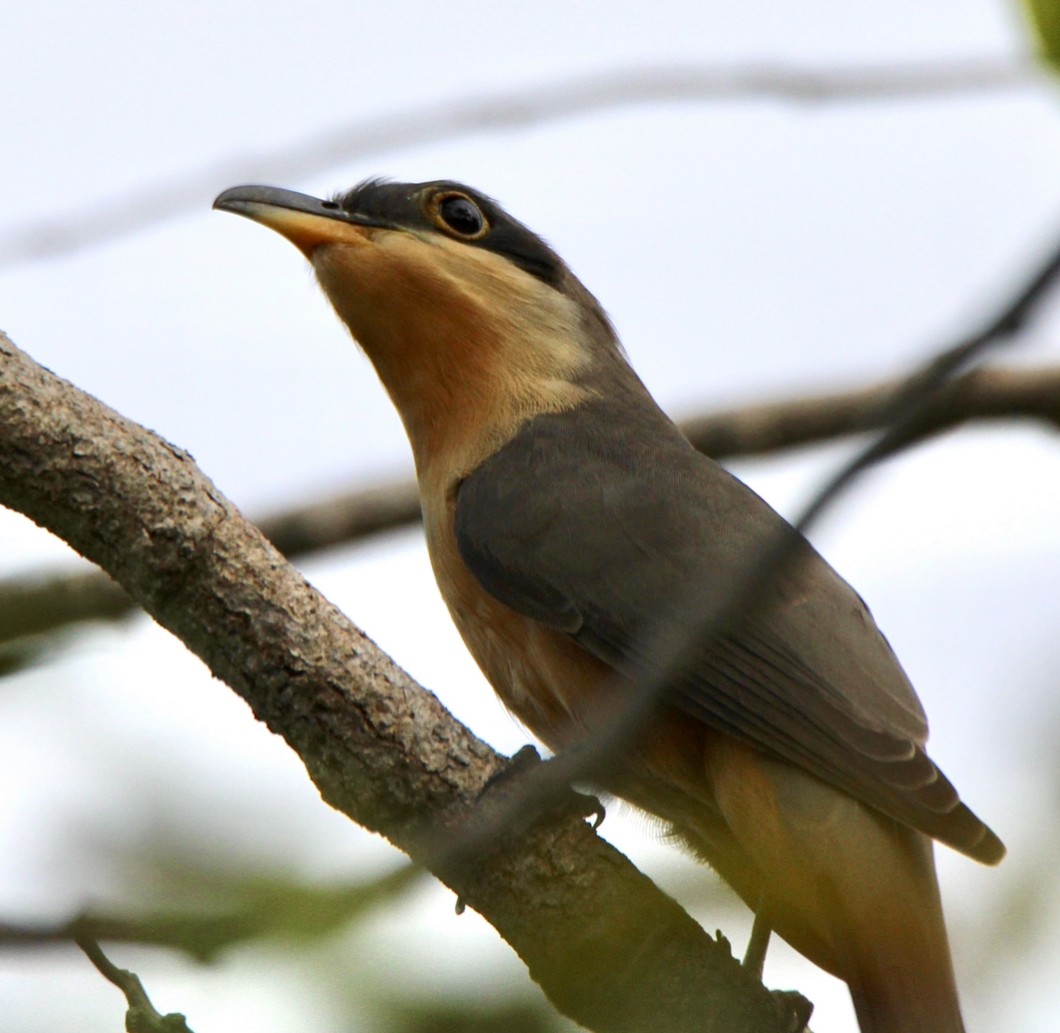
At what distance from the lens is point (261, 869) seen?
5.62ft

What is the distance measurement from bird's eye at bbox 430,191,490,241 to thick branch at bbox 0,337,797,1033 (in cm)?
246

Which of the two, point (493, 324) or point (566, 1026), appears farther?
point (493, 324)

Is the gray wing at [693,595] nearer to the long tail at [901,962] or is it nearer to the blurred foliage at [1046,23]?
the long tail at [901,962]

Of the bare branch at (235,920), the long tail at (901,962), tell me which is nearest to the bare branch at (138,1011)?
the bare branch at (235,920)

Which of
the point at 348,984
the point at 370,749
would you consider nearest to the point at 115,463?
the point at 370,749

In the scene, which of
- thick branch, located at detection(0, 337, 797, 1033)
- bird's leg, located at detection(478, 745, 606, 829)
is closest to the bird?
bird's leg, located at detection(478, 745, 606, 829)

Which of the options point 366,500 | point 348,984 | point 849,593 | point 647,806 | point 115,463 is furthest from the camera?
point 366,500

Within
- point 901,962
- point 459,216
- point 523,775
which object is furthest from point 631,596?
point 459,216

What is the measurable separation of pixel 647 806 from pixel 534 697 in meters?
0.53

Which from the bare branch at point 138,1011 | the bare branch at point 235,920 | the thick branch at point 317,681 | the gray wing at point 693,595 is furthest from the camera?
A: the gray wing at point 693,595

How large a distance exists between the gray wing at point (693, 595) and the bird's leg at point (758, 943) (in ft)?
1.59

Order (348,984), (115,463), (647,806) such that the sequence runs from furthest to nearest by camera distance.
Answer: (647,806) → (115,463) → (348,984)

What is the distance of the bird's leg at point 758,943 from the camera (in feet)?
14.7

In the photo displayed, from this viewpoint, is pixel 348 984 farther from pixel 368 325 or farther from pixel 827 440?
pixel 827 440
